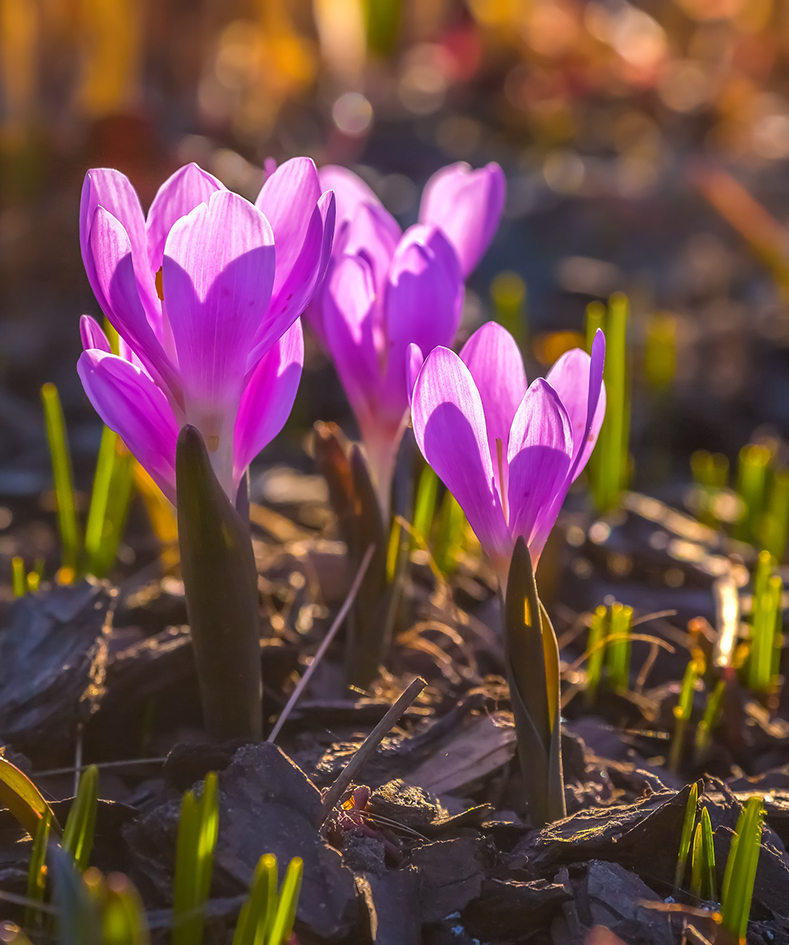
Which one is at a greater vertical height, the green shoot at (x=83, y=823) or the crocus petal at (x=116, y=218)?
the crocus petal at (x=116, y=218)

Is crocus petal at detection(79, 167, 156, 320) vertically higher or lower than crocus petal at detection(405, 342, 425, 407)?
higher

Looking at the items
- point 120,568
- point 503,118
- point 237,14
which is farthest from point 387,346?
point 237,14

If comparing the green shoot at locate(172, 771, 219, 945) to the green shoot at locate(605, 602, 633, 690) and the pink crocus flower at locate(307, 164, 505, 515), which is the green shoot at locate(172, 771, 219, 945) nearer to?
the pink crocus flower at locate(307, 164, 505, 515)

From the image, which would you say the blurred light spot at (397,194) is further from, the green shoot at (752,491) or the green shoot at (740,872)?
the green shoot at (740,872)

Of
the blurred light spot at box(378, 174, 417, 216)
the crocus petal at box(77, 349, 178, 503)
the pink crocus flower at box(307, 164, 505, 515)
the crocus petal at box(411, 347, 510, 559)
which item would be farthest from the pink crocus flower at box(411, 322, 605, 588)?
the blurred light spot at box(378, 174, 417, 216)

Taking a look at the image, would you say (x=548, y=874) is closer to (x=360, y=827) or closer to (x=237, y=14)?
(x=360, y=827)

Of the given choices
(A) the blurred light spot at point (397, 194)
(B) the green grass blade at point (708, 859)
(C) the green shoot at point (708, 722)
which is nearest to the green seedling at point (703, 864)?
(B) the green grass blade at point (708, 859)

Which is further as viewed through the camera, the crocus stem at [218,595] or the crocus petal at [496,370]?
the crocus petal at [496,370]
